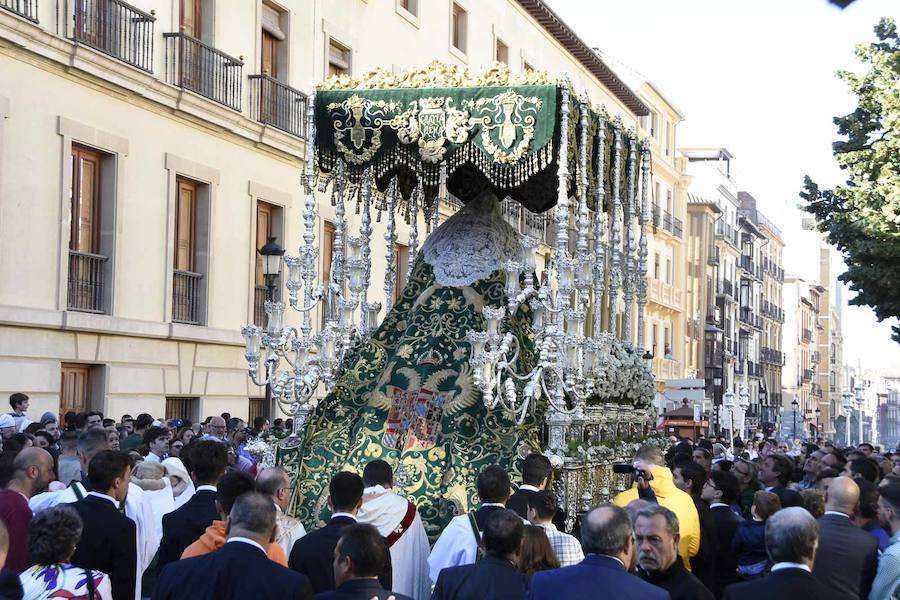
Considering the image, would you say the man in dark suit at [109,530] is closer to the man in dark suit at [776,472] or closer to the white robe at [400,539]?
the white robe at [400,539]

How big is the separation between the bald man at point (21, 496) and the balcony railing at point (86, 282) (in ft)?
34.5

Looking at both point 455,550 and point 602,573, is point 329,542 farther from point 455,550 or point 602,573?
point 602,573

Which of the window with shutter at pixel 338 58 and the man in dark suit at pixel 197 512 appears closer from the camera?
the man in dark suit at pixel 197 512

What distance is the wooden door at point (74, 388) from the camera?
17734 mm

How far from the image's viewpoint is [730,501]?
841cm

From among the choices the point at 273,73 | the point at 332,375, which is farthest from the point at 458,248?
the point at 273,73

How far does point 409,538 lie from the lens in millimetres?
7441

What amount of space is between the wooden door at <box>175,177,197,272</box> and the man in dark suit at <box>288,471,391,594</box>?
13.9 meters

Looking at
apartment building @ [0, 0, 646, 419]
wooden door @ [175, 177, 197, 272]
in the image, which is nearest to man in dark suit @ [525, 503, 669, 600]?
apartment building @ [0, 0, 646, 419]

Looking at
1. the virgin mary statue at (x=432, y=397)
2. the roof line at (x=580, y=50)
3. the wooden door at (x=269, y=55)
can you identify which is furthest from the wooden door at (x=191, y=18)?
the roof line at (x=580, y=50)

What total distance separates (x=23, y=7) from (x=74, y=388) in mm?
4670

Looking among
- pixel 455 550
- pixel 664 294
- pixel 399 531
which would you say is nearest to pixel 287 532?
pixel 399 531

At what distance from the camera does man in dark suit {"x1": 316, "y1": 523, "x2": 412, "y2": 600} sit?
5066mm

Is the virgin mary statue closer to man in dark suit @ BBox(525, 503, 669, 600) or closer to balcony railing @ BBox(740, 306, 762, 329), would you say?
man in dark suit @ BBox(525, 503, 669, 600)
